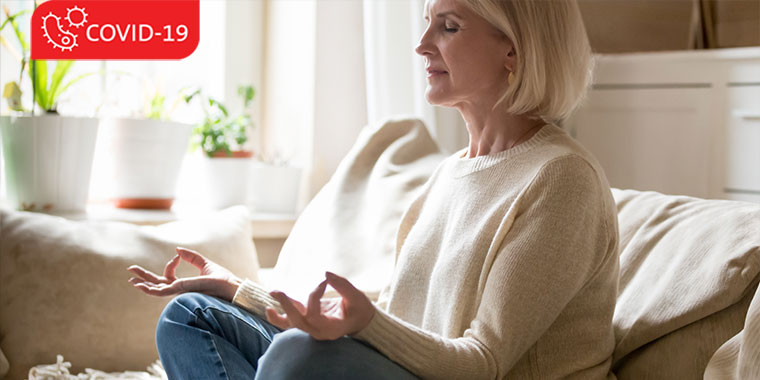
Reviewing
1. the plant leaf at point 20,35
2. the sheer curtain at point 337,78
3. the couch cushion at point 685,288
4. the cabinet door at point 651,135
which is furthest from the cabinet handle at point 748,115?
the plant leaf at point 20,35

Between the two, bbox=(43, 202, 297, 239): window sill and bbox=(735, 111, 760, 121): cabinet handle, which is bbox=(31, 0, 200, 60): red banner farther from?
bbox=(735, 111, 760, 121): cabinet handle

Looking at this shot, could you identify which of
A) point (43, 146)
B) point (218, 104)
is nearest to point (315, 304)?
A: point (43, 146)

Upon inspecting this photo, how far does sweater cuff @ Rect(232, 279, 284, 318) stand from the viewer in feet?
3.88

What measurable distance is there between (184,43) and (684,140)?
1.52 metres

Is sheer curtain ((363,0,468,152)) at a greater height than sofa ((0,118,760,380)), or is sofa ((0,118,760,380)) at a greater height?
sheer curtain ((363,0,468,152))

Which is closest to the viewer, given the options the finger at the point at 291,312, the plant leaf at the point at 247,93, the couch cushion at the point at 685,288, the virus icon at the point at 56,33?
the finger at the point at 291,312

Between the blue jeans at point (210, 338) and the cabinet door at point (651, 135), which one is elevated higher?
the cabinet door at point (651, 135)

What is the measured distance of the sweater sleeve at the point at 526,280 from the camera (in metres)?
0.96

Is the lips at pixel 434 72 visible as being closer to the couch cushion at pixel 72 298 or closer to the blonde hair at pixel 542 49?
the blonde hair at pixel 542 49

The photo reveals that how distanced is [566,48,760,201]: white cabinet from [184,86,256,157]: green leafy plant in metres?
1.10

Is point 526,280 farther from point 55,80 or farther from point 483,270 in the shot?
point 55,80

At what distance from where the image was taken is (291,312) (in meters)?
0.87

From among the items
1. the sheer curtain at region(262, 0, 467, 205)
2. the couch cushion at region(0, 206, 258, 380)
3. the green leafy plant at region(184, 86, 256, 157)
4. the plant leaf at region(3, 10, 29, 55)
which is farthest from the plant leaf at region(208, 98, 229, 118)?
the couch cushion at region(0, 206, 258, 380)

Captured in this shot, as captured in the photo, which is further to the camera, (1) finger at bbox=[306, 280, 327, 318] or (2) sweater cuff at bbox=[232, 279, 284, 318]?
(2) sweater cuff at bbox=[232, 279, 284, 318]
